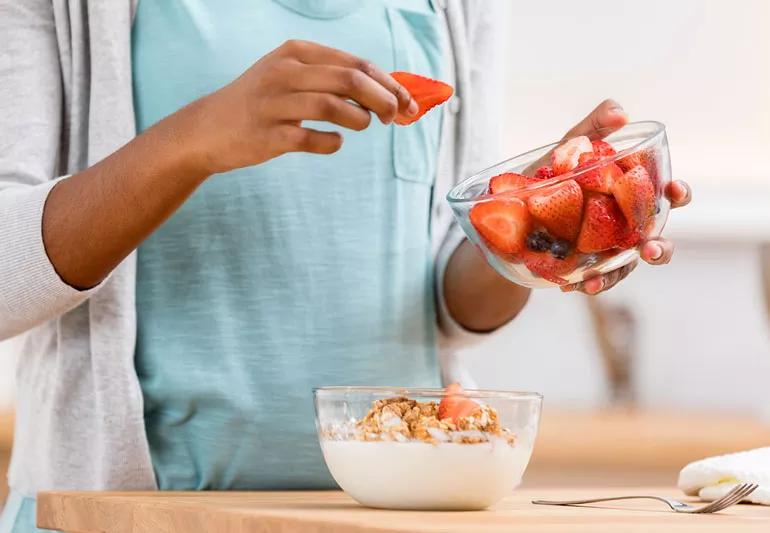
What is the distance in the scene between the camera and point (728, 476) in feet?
2.96

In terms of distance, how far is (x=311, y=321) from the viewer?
0.98 m

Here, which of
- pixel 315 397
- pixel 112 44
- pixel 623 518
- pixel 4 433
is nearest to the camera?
pixel 623 518

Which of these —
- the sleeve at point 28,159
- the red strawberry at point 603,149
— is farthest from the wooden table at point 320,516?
the red strawberry at point 603,149

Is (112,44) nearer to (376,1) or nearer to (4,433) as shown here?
(376,1)

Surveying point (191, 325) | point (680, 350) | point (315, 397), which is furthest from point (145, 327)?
point (680, 350)

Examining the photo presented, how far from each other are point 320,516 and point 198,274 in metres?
0.36

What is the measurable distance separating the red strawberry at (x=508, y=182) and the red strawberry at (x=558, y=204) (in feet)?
0.09

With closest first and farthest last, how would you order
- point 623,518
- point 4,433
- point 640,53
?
1. point 623,518
2. point 4,433
3. point 640,53

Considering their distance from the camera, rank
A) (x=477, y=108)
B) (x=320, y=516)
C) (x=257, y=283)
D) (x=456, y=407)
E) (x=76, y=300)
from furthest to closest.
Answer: (x=477, y=108)
(x=257, y=283)
(x=76, y=300)
(x=456, y=407)
(x=320, y=516)

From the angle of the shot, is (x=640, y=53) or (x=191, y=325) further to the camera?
(x=640, y=53)

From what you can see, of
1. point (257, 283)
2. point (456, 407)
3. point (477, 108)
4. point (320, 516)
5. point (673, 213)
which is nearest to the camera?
point (320, 516)

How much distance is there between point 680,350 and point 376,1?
1.58 metres

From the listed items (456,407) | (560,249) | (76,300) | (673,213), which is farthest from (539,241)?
(673,213)

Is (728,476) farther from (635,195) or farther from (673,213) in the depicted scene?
(673,213)
